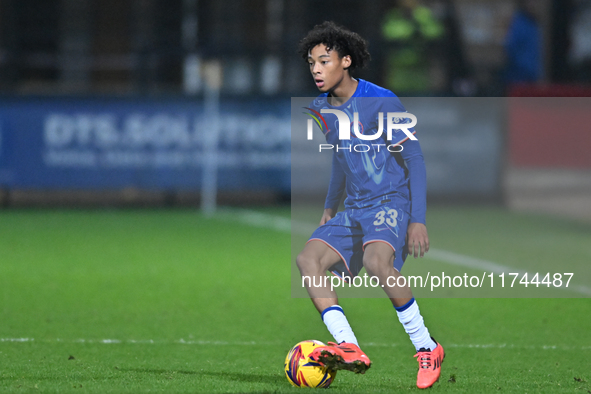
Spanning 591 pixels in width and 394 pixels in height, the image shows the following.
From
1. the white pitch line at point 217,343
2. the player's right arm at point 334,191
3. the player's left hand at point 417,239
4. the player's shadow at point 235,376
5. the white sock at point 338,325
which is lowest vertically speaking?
the white pitch line at point 217,343

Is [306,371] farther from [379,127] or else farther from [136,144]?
[136,144]

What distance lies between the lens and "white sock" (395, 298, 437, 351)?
14.6ft

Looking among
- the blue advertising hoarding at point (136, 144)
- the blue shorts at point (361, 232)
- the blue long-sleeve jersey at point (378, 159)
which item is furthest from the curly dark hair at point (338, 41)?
the blue advertising hoarding at point (136, 144)

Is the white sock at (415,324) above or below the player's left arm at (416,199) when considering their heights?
below

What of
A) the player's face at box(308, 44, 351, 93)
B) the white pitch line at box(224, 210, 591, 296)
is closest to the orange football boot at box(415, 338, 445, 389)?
the player's face at box(308, 44, 351, 93)

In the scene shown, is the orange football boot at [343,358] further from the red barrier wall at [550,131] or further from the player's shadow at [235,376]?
the red barrier wall at [550,131]

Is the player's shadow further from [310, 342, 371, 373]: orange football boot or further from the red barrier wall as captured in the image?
the red barrier wall

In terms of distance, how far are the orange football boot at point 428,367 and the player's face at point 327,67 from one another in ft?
4.37

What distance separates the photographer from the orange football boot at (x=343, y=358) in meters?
4.25

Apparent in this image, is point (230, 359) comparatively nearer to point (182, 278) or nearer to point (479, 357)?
point (479, 357)

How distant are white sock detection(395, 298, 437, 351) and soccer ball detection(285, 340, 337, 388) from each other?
0.41 meters

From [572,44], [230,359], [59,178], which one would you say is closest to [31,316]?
[230,359]

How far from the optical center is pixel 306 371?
4453 millimetres

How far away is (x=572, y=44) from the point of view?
18.5 metres
